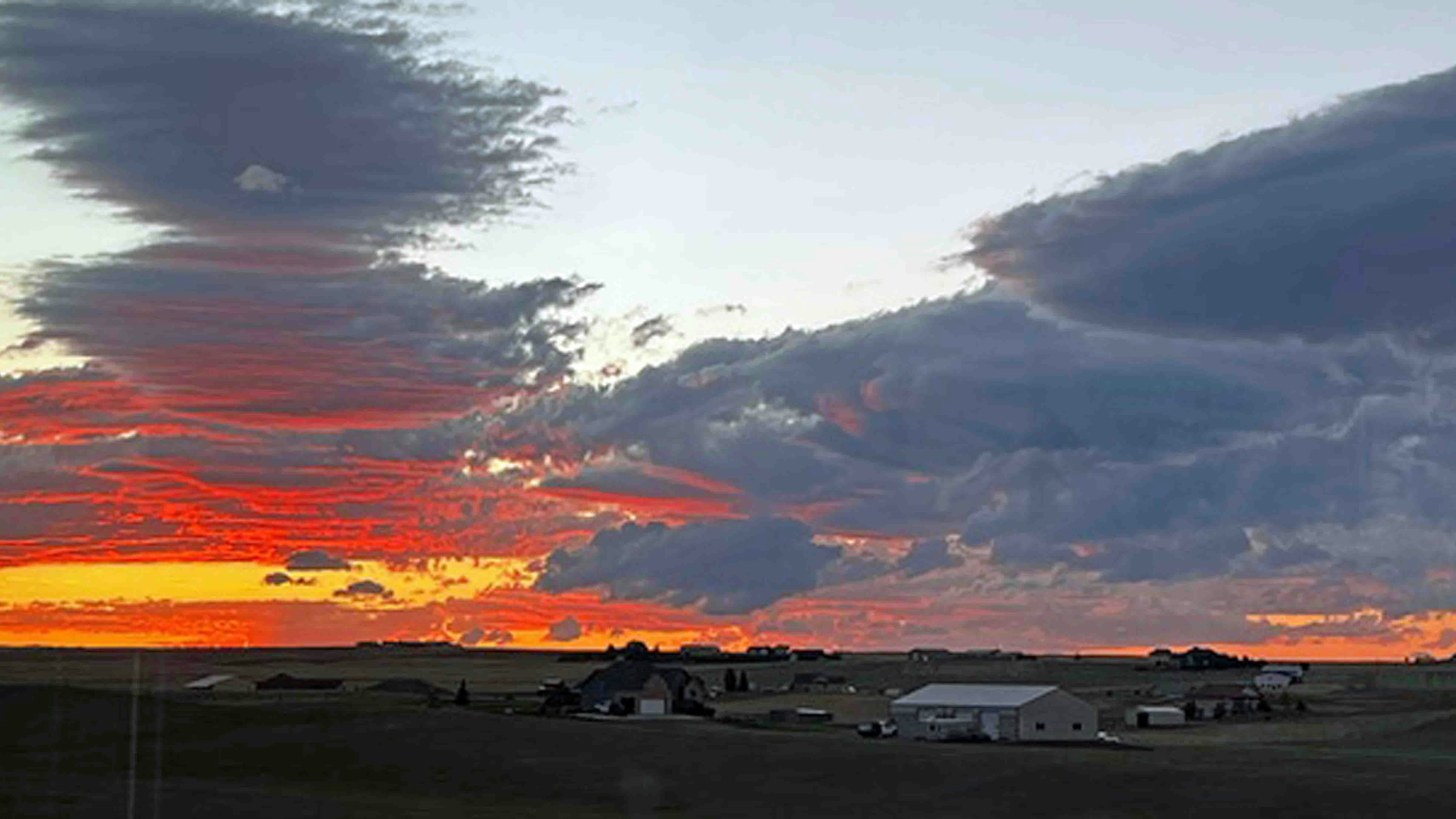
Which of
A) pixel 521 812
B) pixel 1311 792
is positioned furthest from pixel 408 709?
pixel 1311 792

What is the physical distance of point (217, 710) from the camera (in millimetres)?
130375

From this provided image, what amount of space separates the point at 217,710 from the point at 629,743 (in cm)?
3560

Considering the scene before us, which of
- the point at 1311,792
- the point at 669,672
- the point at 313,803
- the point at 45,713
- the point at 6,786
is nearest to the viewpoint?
the point at 1311,792

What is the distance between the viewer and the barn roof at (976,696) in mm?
119875

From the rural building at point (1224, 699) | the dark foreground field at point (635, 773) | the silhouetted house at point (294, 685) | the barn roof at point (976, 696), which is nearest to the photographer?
the dark foreground field at point (635, 773)

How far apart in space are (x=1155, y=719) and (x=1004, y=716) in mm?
21382

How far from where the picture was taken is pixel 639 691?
149 metres

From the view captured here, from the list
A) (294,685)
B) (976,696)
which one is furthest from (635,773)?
(294,685)

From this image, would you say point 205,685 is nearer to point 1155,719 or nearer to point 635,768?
point 1155,719

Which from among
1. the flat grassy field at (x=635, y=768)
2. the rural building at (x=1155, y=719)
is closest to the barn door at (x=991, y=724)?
the flat grassy field at (x=635, y=768)

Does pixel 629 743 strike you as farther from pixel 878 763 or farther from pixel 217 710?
pixel 217 710

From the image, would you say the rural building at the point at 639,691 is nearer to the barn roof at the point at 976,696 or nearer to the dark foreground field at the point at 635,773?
the dark foreground field at the point at 635,773

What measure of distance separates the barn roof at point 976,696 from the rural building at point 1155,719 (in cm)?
1129

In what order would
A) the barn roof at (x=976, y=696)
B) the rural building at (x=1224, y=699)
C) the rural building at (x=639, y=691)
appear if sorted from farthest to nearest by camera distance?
the rural building at (x=639, y=691), the rural building at (x=1224, y=699), the barn roof at (x=976, y=696)
